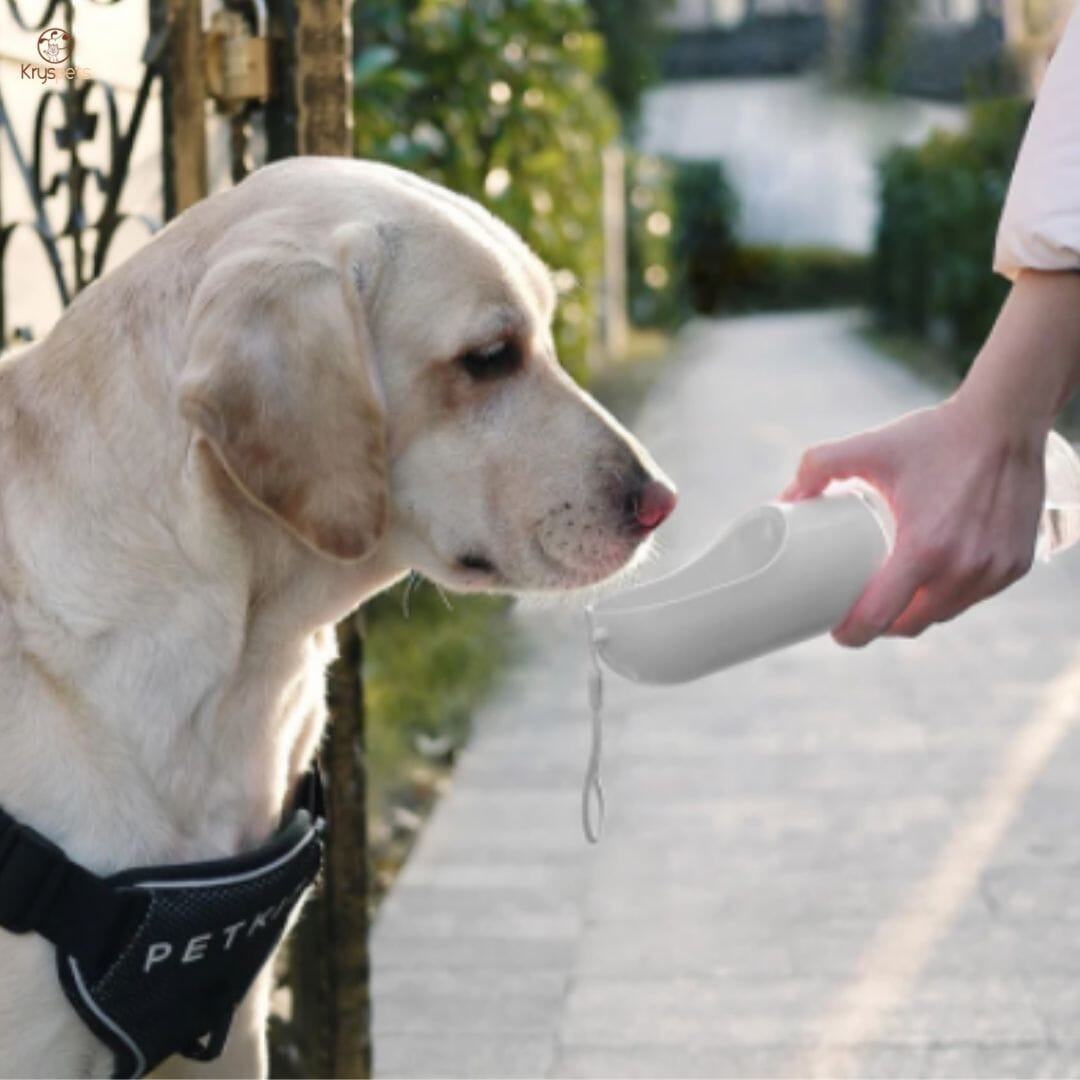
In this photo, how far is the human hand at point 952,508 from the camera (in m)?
2.03

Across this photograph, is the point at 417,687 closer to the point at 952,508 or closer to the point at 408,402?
the point at 408,402

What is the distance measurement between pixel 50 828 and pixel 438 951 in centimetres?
214

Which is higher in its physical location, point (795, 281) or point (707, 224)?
point (707, 224)

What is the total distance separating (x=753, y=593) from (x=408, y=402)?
48 cm

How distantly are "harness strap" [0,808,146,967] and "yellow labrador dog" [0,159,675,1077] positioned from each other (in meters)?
0.03

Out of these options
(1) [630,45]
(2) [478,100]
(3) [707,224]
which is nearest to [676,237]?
(1) [630,45]

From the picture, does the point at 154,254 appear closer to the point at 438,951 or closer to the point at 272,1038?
the point at 272,1038

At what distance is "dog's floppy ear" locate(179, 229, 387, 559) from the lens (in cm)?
217

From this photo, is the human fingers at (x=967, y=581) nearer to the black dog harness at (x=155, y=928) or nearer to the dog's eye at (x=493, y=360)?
the dog's eye at (x=493, y=360)

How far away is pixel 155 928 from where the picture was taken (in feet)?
7.45

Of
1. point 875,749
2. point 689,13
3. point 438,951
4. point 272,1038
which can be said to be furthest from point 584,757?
point 689,13

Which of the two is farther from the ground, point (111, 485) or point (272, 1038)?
point (111, 485)

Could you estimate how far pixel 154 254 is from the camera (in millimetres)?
2369

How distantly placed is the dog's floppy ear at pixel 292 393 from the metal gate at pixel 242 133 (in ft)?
2.57
